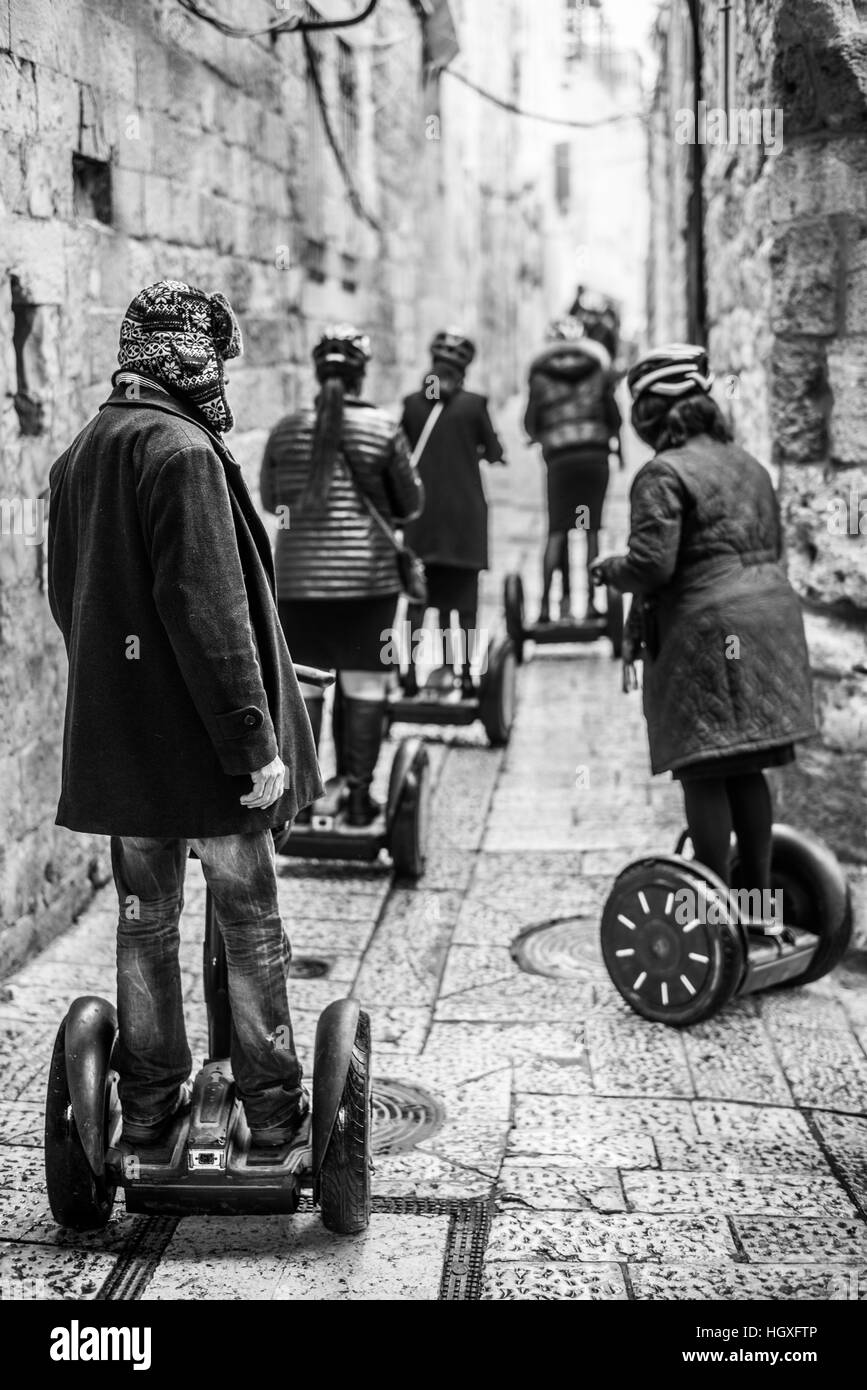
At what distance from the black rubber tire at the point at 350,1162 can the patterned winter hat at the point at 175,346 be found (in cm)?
136

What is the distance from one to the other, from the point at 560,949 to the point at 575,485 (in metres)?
4.51

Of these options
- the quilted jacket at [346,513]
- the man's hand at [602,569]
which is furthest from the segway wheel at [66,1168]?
the quilted jacket at [346,513]

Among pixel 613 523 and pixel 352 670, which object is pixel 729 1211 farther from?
pixel 613 523

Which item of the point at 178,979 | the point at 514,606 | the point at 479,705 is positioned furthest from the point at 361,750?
the point at 514,606

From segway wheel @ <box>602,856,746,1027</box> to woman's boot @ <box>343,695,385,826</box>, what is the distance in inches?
59.7

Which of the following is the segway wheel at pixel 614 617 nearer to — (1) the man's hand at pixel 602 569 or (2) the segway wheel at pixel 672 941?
(1) the man's hand at pixel 602 569

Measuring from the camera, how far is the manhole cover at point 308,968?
5125mm

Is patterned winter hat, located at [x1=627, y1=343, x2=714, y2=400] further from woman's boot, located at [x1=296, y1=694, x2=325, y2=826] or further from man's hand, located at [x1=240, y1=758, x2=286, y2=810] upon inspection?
man's hand, located at [x1=240, y1=758, x2=286, y2=810]

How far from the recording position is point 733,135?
20.1 ft

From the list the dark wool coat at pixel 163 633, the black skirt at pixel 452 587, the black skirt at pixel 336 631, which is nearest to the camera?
the dark wool coat at pixel 163 633

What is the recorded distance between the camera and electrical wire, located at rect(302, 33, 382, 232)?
9.30 metres

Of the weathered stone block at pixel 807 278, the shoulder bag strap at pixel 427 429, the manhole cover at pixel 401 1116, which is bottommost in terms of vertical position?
the manhole cover at pixel 401 1116

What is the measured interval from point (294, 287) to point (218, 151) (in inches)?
68.2

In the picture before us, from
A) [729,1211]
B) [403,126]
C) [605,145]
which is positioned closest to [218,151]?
[729,1211]
